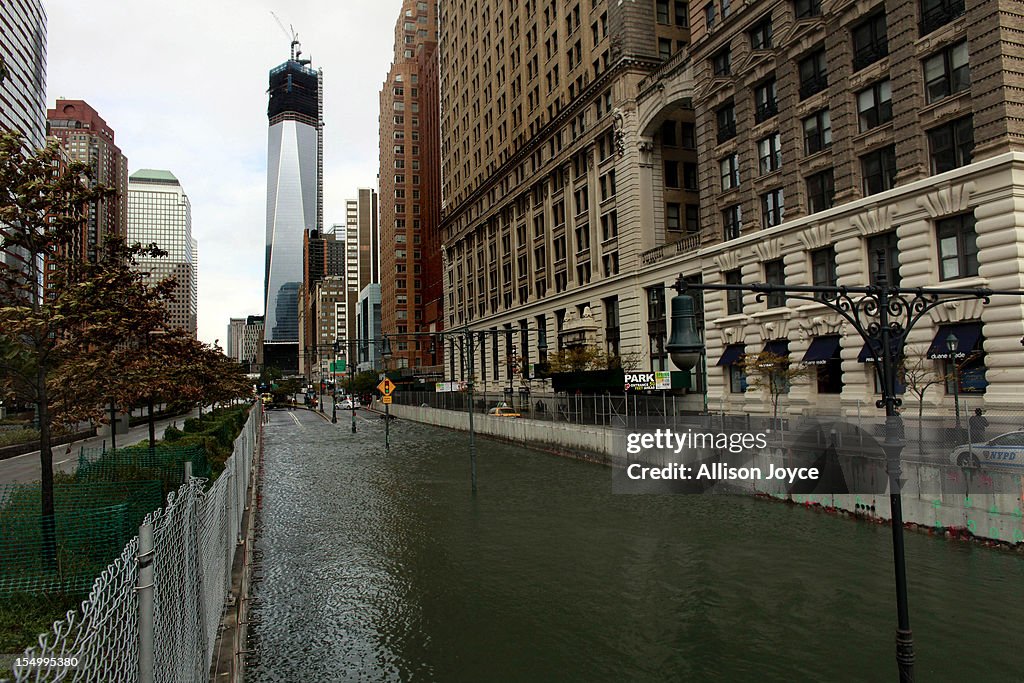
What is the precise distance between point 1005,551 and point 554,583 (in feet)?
35.3

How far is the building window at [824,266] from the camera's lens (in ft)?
116

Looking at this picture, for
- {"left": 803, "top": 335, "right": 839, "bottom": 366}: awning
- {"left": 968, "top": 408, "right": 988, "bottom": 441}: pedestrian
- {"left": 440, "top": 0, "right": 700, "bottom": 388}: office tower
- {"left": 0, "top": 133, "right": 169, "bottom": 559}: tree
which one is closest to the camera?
{"left": 0, "top": 133, "right": 169, "bottom": 559}: tree

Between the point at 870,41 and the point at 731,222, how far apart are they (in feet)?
42.5

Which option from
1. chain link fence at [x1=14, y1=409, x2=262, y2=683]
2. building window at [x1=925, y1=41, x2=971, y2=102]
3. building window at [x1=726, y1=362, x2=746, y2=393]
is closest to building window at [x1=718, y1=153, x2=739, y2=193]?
building window at [x1=726, y1=362, x2=746, y2=393]

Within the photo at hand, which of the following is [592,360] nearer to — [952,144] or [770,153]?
[770,153]

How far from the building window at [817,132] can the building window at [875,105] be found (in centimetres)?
206

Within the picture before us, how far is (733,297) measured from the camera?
1688 inches

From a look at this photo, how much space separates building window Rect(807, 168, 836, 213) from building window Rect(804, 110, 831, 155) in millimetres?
1294

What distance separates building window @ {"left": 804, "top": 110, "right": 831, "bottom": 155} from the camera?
3581 cm

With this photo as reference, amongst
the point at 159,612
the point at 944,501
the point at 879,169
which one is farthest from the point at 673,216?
the point at 159,612

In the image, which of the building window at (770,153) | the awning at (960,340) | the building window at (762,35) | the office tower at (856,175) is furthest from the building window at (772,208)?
the awning at (960,340)

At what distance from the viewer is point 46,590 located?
1085 cm

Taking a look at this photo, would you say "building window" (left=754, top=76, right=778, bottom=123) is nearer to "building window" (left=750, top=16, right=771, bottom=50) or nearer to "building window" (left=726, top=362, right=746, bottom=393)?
"building window" (left=750, top=16, right=771, bottom=50)

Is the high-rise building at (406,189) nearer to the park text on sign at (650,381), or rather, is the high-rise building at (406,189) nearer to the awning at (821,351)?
the park text on sign at (650,381)
